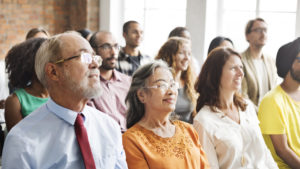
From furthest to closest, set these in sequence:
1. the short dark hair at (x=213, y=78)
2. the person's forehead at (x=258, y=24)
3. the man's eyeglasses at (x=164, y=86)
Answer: the person's forehead at (x=258, y=24) → the short dark hair at (x=213, y=78) → the man's eyeglasses at (x=164, y=86)

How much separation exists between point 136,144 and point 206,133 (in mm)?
584

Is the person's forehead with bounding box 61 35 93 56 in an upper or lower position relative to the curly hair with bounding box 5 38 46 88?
upper

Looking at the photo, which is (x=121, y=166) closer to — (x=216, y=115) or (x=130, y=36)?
(x=216, y=115)

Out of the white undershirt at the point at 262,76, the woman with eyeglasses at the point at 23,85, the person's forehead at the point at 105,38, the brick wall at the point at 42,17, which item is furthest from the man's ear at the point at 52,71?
the brick wall at the point at 42,17

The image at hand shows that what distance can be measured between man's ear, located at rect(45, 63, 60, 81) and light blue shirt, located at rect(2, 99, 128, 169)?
10cm

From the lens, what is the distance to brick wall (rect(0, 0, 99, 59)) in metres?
5.89

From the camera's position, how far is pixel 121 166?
1796 mm

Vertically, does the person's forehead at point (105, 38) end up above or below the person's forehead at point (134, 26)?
below

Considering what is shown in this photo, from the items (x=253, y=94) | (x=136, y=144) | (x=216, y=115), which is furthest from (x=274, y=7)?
(x=136, y=144)

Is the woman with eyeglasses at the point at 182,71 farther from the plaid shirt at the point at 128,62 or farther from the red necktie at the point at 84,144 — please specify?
the red necktie at the point at 84,144

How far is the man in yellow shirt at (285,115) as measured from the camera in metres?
2.67

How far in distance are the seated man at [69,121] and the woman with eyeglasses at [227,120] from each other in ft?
2.57

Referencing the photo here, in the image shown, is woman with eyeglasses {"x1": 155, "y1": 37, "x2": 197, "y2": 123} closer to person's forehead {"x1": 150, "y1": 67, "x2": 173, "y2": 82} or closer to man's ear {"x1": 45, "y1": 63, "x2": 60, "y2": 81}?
person's forehead {"x1": 150, "y1": 67, "x2": 173, "y2": 82}

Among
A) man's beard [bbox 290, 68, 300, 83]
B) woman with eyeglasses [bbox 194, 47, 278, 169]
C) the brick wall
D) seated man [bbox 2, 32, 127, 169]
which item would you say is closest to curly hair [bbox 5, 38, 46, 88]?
seated man [bbox 2, 32, 127, 169]
